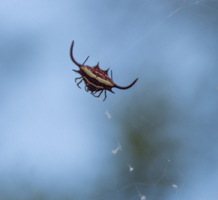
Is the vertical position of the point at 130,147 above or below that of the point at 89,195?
above

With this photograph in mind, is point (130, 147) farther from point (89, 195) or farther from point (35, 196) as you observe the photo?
point (35, 196)

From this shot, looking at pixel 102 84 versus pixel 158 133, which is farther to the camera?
pixel 158 133

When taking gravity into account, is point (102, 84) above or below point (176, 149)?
below

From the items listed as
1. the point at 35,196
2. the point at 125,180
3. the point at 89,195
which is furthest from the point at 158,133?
the point at 35,196

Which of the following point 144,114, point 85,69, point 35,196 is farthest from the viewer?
point 35,196

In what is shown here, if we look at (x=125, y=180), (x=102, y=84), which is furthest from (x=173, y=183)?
(x=102, y=84)

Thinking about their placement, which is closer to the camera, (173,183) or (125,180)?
(173,183)

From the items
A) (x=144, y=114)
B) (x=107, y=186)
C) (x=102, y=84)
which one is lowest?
(x=107, y=186)

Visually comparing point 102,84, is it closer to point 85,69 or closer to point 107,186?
point 85,69

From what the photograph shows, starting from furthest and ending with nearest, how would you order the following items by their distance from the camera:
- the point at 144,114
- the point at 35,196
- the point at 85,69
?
the point at 35,196, the point at 144,114, the point at 85,69
